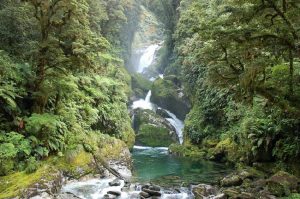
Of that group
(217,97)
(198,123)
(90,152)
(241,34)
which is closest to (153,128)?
(198,123)

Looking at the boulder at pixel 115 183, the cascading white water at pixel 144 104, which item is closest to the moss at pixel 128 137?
the cascading white water at pixel 144 104

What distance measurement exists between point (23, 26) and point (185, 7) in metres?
21.6

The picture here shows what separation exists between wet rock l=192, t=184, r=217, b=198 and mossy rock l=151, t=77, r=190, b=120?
1986cm

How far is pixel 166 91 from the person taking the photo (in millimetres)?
35219

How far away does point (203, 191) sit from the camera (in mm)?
13367

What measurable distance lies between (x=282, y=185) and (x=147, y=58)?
39.2 metres

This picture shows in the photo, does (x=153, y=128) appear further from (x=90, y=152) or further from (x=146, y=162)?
(x=90, y=152)

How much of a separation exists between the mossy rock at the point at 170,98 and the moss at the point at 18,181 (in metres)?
22.4

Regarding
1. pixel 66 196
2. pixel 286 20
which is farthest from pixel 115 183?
pixel 286 20

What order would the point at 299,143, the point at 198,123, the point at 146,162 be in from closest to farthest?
the point at 299,143 < the point at 146,162 < the point at 198,123

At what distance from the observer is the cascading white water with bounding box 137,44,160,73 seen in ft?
158

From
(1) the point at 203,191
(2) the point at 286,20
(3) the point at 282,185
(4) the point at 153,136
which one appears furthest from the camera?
(4) the point at 153,136

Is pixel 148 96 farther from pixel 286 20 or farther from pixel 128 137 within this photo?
pixel 286 20

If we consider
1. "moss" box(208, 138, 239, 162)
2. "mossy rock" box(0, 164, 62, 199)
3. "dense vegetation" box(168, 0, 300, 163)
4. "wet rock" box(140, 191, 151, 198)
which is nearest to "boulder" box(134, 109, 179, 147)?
"dense vegetation" box(168, 0, 300, 163)
